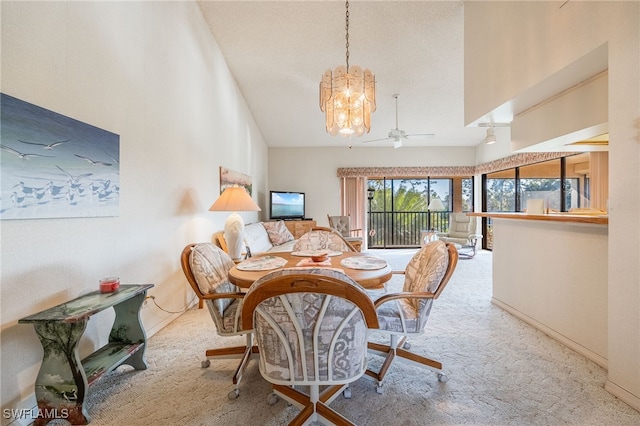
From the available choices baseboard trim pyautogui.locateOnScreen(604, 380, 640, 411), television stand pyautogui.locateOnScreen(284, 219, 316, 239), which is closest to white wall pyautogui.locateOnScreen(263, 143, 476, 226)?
television stand pyautogui.locateOnScreen(284, 219, 316, 239)

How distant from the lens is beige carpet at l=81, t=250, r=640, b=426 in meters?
1.34

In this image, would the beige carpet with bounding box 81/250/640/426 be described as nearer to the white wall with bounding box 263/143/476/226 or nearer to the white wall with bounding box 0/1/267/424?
the white wall with bounding box 0/1/267/424

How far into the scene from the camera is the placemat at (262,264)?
1.68 meters

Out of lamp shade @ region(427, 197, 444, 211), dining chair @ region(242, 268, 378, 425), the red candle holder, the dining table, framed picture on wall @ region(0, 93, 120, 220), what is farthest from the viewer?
lamp shade @ region(427, 197, 444, 211)

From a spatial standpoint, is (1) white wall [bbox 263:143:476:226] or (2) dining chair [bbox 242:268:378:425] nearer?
(2) dining chair [bbox 242:268:378:425]

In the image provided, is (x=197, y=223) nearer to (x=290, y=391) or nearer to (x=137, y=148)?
(x=137, y=148)

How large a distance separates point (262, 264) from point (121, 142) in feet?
4.51

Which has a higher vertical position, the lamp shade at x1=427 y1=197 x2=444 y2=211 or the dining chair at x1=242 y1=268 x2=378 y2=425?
the lamp shade at x1=427 y1=197 x2=444 y2=211

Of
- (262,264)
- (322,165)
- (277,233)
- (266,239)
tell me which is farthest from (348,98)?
(322,165)

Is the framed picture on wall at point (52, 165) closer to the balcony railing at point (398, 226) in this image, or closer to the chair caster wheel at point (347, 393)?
the chair caster wheel at point (347, 393)

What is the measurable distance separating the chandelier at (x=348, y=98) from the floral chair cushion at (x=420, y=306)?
1240 millimetres

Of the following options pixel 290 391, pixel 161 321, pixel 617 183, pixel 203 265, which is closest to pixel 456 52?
pixel 617 183

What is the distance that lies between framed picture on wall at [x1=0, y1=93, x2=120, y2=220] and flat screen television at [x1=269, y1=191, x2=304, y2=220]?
3.98 metres

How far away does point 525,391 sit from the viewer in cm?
152
